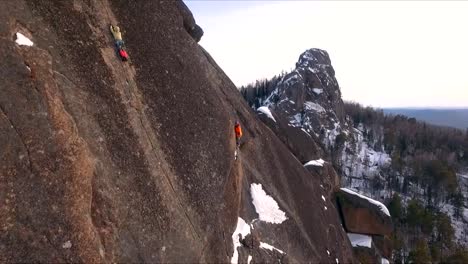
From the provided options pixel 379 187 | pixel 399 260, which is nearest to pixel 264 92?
pixel 379 187

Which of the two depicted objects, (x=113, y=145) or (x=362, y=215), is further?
(x=362, y=215)

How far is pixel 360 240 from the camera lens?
40594 millimetres

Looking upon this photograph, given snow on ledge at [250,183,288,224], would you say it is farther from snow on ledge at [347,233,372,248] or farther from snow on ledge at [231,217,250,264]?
snow on ledge at [347,233,372,248]

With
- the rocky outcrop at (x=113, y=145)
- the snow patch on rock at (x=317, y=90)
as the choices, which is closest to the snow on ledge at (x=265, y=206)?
the rocky outcrop at (x=113, y=145)

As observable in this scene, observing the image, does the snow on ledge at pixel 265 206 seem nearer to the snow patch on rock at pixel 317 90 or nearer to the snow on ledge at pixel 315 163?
the snow on ledge at pixel 315 163

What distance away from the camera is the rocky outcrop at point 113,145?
1061 centimetres

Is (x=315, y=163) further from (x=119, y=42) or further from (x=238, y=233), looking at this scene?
(x=119, y=42)

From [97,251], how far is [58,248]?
1.21m

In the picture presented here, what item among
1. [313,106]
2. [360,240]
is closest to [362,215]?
[360,240]

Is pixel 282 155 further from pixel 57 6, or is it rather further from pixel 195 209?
pixel 57 6

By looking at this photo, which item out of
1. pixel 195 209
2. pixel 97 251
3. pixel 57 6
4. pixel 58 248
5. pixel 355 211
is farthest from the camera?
pixel 355 211

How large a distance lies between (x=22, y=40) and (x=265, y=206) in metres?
15.8

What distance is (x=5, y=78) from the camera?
10.6 m

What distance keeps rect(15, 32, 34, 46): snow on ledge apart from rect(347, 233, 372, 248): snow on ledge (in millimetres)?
36451
